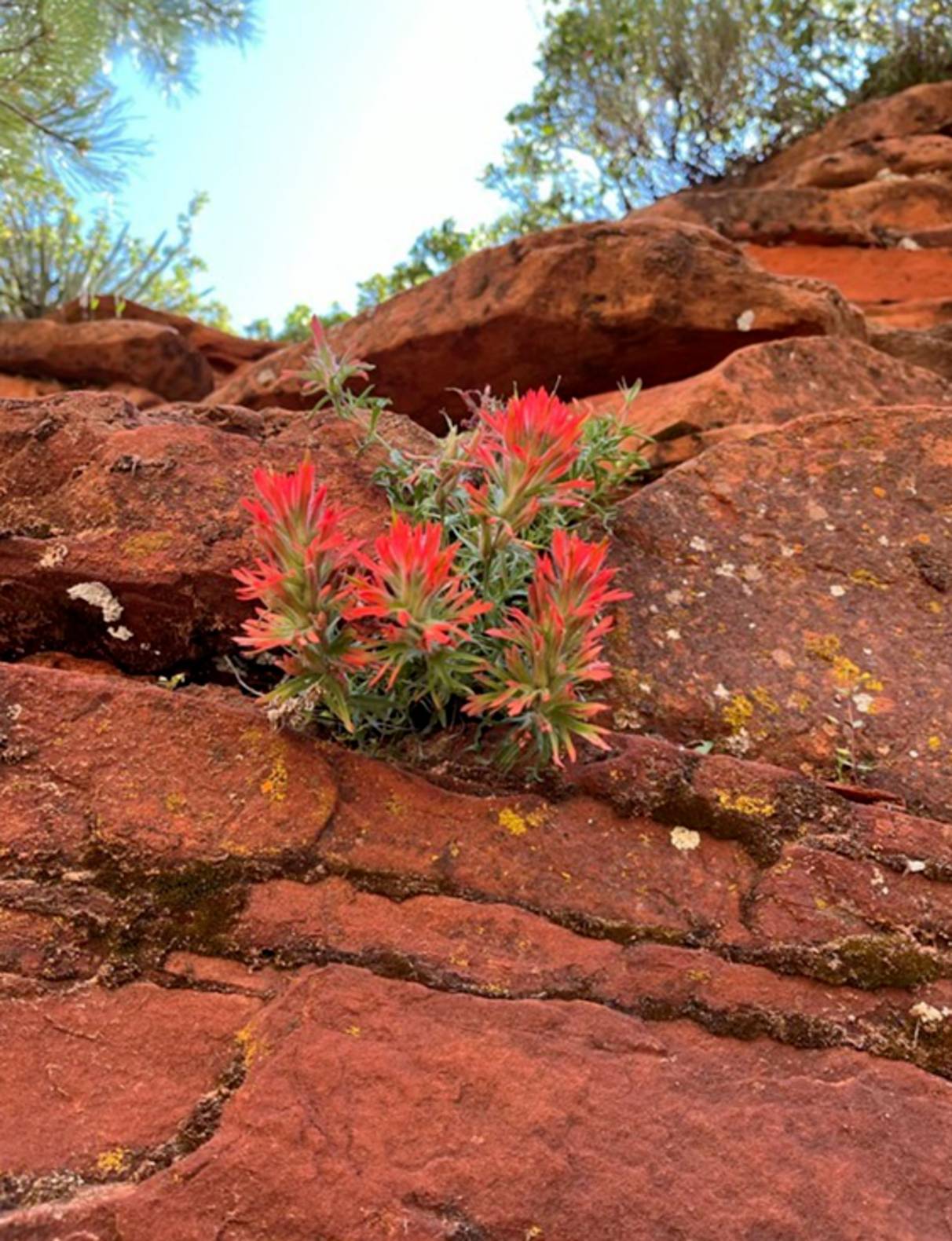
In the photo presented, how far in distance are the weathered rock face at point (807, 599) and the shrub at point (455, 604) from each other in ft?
0.91

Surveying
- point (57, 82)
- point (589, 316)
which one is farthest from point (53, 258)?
point (589, 316)

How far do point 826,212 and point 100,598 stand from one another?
5527 mm

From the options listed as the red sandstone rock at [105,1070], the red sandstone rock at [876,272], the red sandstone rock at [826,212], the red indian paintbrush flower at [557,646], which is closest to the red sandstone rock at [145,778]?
the red sandstone rock at [105,1070]

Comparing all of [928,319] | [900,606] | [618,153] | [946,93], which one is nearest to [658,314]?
[928,319]

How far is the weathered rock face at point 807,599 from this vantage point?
2.64 metres

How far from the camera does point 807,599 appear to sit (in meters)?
2.91

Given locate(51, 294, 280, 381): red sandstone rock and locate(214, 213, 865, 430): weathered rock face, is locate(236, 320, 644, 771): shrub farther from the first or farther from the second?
locate(51, 294, 280, 381): red sandstone rock

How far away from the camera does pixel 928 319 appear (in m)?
6.04

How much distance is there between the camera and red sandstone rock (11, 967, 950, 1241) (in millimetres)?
1693

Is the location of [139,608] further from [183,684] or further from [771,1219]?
[771,1219]

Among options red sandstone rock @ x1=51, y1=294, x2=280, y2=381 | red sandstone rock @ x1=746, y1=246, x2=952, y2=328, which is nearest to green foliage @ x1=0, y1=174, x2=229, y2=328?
red sandstone rock @ x1=51, y1=294, x2=280, y2=381

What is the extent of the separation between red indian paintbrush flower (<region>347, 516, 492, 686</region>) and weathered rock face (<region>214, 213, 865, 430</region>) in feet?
9.35

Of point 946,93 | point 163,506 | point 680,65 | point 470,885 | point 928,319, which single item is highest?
point 680,65

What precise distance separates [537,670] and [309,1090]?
0.75 meters
